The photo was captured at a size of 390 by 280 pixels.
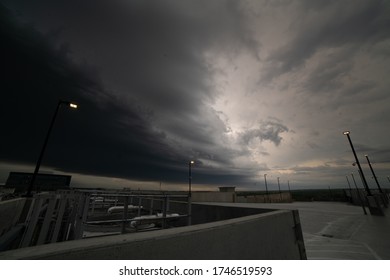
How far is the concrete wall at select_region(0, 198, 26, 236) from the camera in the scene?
581 cm

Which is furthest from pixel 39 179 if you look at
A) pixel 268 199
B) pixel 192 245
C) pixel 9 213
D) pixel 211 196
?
pixel 192 245

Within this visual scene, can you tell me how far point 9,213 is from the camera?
670cm

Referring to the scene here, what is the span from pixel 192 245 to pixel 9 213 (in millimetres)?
8811

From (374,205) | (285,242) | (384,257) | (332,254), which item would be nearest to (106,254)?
(285,242)

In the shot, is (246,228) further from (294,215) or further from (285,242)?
(294,215)

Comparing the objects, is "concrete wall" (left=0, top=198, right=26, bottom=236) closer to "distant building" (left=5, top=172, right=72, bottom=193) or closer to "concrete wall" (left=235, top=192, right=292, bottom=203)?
"concrete wall" (left=235, top=192, right=292, bottom=203)

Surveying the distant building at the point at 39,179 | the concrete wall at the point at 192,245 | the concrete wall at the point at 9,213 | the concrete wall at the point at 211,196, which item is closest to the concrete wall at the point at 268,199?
the concrete wall at the point at 211,196

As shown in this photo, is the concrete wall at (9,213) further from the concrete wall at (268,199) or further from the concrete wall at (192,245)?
the concrete wall at (268,199)

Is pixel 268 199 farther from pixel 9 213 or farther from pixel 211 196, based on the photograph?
pixel 9 213

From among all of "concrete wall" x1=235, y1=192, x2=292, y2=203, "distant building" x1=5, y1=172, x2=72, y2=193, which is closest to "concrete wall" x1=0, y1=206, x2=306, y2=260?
"concrete wall" x1=235, y1=192, x2=292, y2=203

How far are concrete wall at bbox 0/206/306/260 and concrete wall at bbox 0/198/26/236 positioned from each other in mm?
7007

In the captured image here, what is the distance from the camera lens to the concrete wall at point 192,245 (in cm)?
143

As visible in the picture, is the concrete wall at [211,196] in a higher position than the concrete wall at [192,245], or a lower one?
higher

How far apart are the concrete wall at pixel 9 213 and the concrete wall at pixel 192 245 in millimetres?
7007
